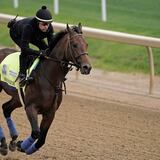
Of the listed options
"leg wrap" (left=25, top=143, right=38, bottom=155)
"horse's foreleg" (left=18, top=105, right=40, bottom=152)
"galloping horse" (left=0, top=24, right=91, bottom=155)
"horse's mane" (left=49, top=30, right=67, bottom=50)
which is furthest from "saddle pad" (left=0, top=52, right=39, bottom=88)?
"leg wrap" (left=25, top=143, right=38, bottom=155)

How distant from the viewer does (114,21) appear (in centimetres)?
1800

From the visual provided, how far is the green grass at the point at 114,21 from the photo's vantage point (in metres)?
14.9

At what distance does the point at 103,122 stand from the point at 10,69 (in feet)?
7.80

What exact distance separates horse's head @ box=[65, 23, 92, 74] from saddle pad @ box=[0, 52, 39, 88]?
1088 millimetres

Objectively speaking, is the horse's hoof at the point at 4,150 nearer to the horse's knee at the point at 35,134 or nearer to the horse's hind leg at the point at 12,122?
the horse's hind leg at the point at 12,122

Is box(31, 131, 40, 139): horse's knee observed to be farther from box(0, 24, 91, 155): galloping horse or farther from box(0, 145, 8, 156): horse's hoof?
box(0, 145, 8, 156): horse's hoof

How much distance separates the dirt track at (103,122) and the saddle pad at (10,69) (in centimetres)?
101

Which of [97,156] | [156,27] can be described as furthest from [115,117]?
[156,27]

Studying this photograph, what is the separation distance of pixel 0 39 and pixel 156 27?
162 inches

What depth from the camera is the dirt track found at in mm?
9031

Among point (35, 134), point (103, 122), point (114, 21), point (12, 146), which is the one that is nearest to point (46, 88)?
point (35, 134)

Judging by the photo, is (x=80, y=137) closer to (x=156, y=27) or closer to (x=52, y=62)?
(x=52, y=62)

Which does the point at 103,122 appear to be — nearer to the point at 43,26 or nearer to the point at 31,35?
the point at 31,35

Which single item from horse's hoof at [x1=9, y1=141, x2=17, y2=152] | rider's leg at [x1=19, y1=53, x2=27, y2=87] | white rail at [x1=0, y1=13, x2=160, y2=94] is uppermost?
rider's leg at [x1=19, y1=53, x2=27, y2=87]
